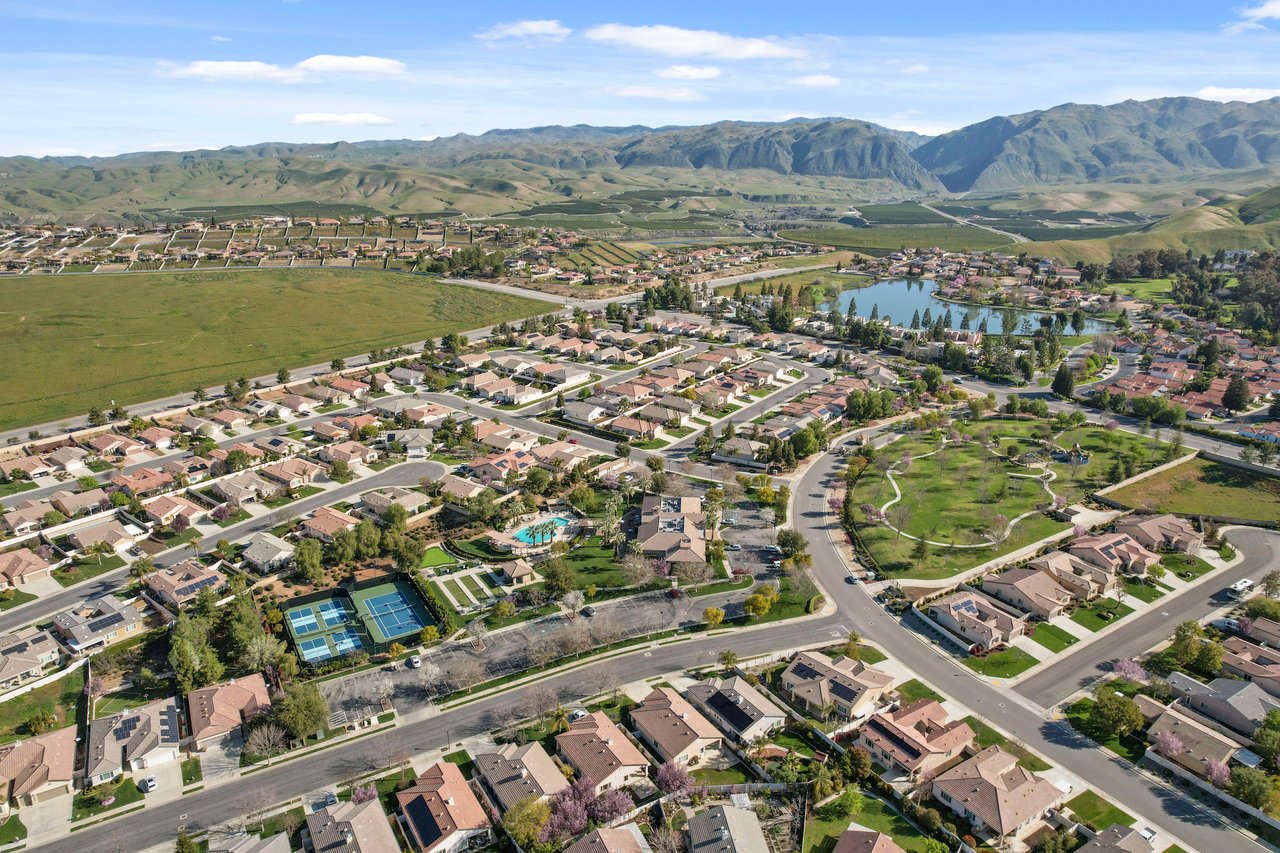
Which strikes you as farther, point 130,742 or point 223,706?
point 223,706

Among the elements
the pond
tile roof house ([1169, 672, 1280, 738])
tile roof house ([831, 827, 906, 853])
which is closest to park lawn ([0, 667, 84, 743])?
tile roof house ([831, 827, 906, 853])

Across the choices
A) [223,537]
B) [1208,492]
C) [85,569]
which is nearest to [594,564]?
[223,537]

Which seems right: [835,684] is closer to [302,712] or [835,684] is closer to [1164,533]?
[302,712]

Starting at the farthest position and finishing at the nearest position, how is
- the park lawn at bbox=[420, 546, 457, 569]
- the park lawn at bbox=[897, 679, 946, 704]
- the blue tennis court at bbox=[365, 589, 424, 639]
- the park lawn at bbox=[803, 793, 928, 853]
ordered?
the park lawn at bbox=[420, 546, 457, 569] < the blue tennis court at bbox=[365, 589, 424, 639] < the park lawn at bbox=[897, 679, 946, 704] < the park lawn at bbox=[803, 793, 928, 853]

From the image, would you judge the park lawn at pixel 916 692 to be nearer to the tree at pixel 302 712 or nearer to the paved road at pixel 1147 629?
the paved road at pixel 1147 629

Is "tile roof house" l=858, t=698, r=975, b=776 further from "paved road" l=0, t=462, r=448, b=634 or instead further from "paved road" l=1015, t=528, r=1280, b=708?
"paved road" l=0, t=462, r=448, b=634

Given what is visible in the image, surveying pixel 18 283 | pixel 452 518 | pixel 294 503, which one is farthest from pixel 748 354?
pixel 18 283
